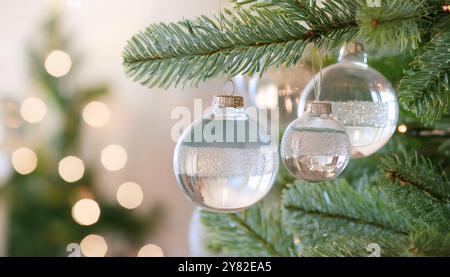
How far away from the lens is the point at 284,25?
14.8 inches

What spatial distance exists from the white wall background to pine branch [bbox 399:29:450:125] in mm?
1428

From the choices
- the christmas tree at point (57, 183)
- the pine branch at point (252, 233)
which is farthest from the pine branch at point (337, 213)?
the christmas tree at point (57, 183)

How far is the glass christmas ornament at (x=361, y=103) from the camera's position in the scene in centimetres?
46

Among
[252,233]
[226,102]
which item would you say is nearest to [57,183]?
[252,233]

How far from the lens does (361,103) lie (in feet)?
1.52

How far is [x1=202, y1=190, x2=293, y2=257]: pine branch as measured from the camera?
2.16ft

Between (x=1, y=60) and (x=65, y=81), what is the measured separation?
9.3 inches

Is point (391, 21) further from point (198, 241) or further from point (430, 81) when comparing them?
point (198, 241)

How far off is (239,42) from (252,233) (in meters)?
0.34

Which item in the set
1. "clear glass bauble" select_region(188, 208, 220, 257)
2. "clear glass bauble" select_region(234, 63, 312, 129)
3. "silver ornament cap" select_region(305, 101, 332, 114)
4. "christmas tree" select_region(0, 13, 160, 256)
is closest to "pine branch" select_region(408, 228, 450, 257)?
"silver ornament cap" select_region(305, 101, 332, 114)

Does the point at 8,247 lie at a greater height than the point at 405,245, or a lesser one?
lesser

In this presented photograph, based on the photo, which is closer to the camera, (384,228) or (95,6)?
(384,228)
